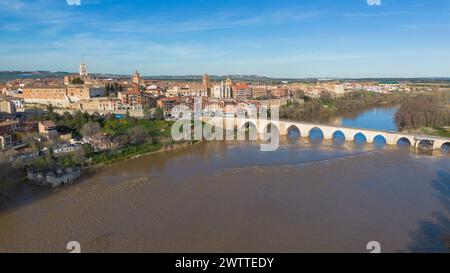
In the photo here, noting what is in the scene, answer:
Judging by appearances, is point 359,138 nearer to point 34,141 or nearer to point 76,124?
point 76,124

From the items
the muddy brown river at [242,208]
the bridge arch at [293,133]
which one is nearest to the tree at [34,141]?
the muddy brown river at [242,208]

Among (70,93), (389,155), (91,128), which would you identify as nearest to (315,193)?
(389,155)

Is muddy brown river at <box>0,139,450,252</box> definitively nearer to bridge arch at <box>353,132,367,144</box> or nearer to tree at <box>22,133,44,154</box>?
tree at <box>22,133,44,154</box>

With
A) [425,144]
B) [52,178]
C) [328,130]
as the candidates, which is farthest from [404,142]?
[52,178]

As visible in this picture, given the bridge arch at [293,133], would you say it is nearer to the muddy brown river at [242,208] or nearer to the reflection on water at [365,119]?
the reflection on water at [365,119]

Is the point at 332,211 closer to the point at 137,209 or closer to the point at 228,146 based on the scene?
the point at 137,209

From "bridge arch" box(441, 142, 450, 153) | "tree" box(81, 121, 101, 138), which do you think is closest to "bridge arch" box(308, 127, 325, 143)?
"bridge arch" box(441, 142, 450, 153)
